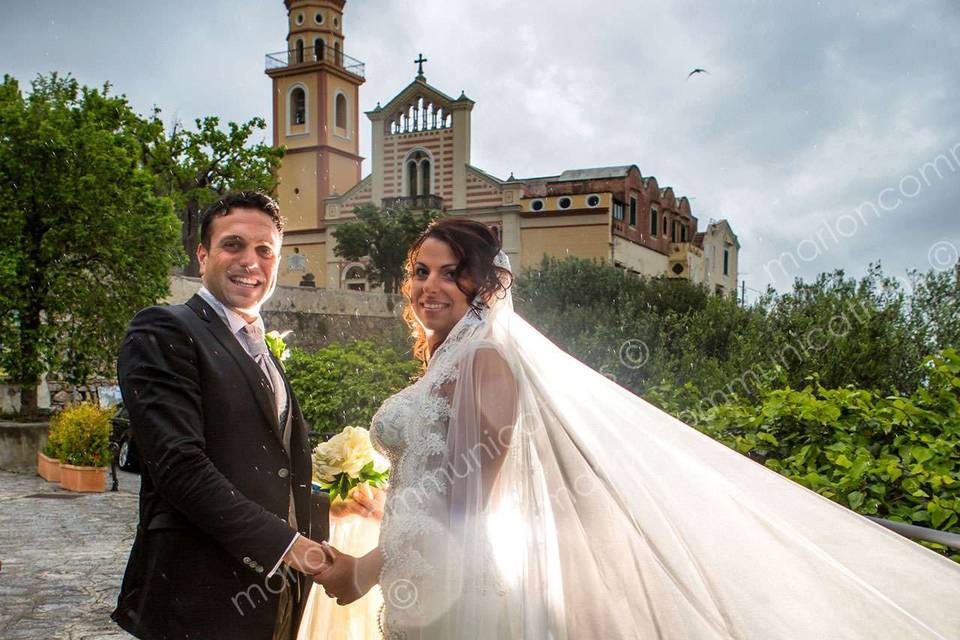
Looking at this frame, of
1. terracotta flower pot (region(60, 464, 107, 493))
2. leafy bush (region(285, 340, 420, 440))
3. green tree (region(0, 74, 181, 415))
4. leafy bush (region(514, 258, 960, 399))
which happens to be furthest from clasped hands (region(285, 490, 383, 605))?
green tree (region(0, 74, 181, 415))

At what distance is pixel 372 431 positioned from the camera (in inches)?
101

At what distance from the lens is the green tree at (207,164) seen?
25.8 meters

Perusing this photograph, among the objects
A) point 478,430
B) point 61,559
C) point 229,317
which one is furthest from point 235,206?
point 61,559

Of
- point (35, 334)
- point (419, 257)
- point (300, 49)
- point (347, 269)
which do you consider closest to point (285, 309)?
point (347, 269)

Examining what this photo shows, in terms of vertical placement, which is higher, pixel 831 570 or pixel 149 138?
pixel 149 138

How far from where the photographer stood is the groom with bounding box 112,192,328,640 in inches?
83.5

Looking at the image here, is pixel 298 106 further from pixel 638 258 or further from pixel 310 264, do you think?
pixel 638 258

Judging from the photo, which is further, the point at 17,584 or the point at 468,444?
the point at 17,584

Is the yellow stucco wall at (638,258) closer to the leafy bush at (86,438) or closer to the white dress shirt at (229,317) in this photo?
the leafy bush at (86,438)

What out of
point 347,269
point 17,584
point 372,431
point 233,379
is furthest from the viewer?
point 347,269

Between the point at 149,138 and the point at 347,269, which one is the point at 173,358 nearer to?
the point at 149,138

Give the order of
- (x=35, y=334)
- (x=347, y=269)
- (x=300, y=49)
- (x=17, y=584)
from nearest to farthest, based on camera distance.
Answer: (x=17, y=584) → (x=35, y=334) → (x=347, y=269) → (x=300, y=49)

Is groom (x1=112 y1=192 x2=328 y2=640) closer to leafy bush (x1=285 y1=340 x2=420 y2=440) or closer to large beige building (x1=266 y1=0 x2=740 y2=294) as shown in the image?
leafy bush (x1=285 y1=340 x2=420 y2=440)

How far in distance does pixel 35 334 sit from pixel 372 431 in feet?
37.8
